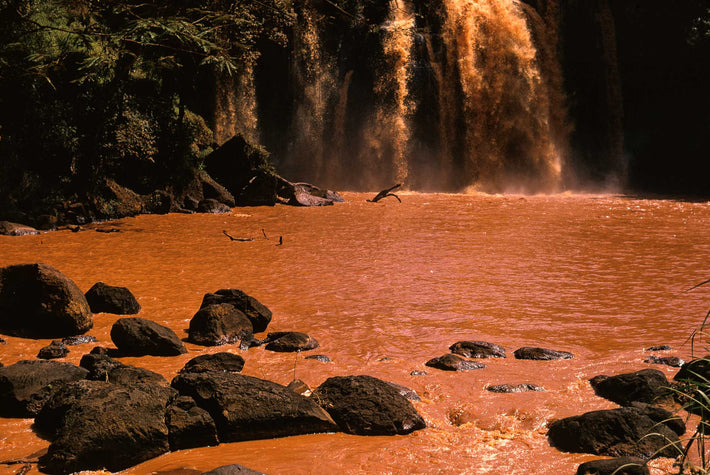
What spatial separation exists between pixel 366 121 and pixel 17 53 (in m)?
14.6

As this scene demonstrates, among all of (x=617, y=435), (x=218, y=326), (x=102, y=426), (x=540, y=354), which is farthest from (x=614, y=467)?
(x=218, y=326)

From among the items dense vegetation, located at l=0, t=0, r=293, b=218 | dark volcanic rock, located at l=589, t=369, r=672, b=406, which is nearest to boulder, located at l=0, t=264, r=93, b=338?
dark volcanic rock, located at l=589, t=369, r=672, b=406

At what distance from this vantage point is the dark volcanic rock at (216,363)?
629 cm

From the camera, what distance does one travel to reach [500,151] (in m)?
26.4

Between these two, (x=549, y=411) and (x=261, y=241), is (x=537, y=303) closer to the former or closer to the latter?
(x=549, y=411)

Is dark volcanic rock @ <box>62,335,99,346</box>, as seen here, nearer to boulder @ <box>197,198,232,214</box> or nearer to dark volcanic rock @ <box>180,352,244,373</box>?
dark volcanic rock @ <box>180,352,244,373</box>

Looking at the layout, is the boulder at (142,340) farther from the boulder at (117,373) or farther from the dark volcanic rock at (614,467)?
the dark volcanic rock at (614,467)

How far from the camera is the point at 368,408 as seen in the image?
17.3ft

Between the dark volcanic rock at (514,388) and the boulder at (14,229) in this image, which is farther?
the boulder at (14,229)

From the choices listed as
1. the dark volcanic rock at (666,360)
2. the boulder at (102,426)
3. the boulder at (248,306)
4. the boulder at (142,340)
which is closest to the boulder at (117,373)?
the boulder at (102,426)

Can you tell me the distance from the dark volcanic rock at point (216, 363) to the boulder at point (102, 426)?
3.70ft

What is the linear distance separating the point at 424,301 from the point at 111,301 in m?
4.21

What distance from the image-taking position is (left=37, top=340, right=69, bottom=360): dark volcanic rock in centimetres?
671

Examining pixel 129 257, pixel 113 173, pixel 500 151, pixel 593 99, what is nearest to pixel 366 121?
pixel 500 151
